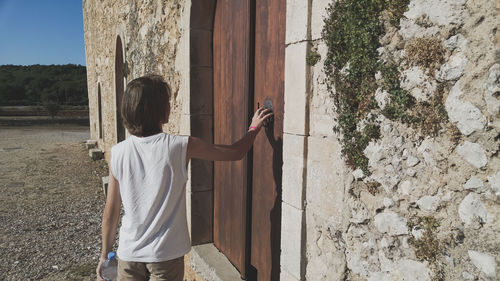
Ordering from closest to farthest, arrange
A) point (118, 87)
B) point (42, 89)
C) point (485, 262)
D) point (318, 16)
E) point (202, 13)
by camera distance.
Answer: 1. point (485, 262)
2. point (318, 16)
3. point (202, 13)
4. point (118, 87)
5. point (42, 89)

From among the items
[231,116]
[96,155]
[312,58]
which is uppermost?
[312,58]

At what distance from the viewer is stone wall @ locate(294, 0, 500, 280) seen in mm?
920

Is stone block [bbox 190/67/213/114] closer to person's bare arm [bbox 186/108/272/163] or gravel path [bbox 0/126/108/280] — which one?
person's bare arm [bbox 186/108/272/163]

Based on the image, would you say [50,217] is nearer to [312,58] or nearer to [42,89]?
[312,58]

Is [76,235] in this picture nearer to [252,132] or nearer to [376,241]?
[252,132]

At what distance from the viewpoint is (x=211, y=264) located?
2.75 m

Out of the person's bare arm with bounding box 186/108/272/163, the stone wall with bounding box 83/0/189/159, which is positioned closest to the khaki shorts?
the person's bare arm with bounding box 186/108/272/163

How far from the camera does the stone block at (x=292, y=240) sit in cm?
161

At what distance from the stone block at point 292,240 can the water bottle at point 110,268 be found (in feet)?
2.77

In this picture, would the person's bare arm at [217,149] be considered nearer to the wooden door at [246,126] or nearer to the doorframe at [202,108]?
the wooden door at [246,126]

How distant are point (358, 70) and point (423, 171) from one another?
44cm

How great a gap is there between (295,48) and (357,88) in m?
0.43

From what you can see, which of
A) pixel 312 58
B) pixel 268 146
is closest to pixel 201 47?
pixel 268 146

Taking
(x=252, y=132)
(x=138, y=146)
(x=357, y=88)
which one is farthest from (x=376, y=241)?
(x=138, y=146)
